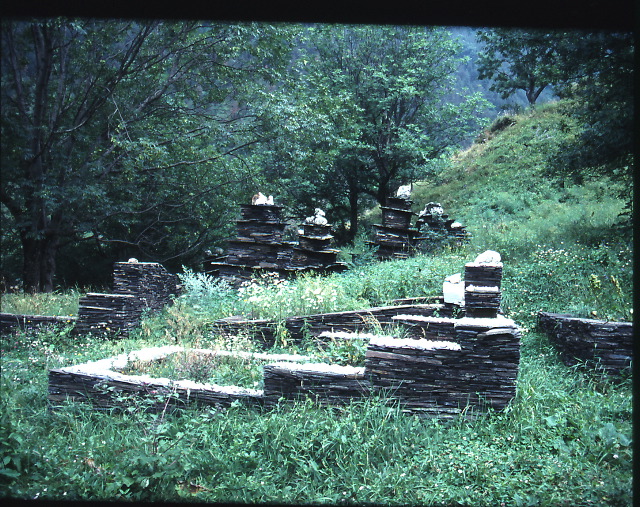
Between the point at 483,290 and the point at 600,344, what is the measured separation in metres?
1.79

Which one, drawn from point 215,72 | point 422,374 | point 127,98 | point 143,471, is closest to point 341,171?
point 215,72

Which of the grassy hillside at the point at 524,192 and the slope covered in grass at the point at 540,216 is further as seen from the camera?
the grassy hillside at the point at 524,192

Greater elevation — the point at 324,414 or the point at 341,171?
the point at 341,171

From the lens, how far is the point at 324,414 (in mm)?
3738

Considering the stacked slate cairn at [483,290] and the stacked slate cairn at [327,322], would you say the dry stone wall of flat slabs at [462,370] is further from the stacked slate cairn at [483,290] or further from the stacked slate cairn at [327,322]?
the stacked slate cairn at [327,322]

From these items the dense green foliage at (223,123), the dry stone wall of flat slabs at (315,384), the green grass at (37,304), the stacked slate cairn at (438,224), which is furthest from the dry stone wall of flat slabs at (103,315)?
the stacked slate cairn at (438,224)

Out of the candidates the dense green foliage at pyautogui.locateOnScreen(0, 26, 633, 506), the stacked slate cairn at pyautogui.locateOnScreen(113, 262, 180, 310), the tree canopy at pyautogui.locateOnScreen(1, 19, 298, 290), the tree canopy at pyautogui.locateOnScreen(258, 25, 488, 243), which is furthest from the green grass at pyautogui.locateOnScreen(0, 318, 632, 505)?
the tree canopy at pyautogui.locateOnScreen(258, 25, 488, 243)

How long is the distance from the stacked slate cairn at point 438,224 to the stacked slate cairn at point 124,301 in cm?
719

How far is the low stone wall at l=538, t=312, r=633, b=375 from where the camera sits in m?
4.73

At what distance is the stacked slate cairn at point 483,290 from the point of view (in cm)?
414

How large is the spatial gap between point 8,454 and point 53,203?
6.75 m

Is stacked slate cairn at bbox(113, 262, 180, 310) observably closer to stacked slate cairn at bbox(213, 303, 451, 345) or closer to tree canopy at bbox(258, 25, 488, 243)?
stacked slate cairn at bbox(213, 303, 451, 345)

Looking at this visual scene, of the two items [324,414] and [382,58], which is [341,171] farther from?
[324,414]

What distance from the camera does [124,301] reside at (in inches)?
295
